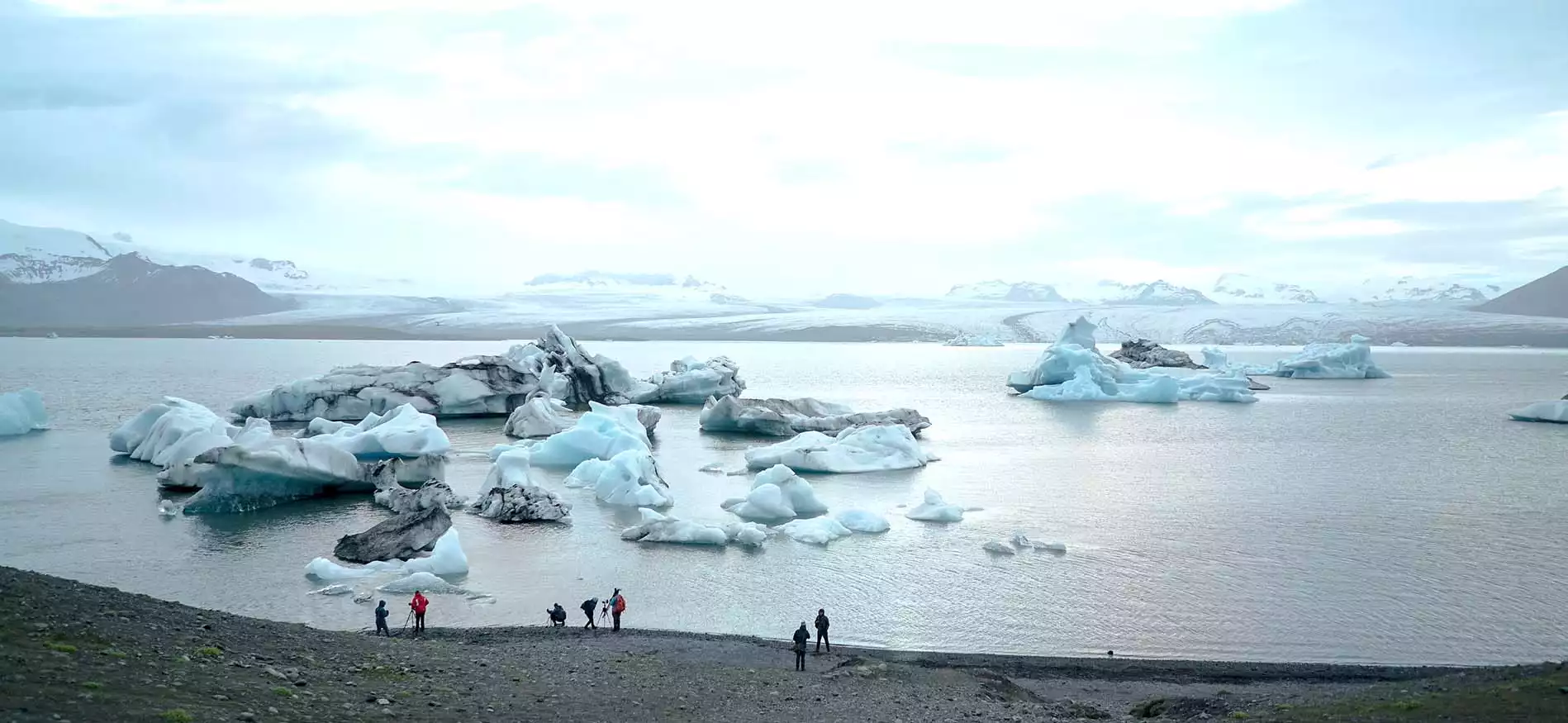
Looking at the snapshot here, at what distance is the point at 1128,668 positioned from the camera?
34.6 ft

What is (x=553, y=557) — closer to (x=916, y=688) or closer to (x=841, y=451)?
(x=916, y=688)

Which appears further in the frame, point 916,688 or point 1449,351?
point 1449,351

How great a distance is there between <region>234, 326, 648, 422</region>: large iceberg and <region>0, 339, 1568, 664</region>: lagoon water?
4208 millimetres

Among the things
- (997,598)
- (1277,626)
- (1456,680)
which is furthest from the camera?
(997,598)

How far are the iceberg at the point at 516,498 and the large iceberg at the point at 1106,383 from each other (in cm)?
3406

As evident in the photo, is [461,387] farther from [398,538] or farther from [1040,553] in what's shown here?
[1040,553]

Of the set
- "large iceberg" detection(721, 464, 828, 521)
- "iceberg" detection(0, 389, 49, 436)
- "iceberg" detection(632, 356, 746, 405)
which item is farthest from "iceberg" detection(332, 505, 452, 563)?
"iceberg" detection(632, 356, 746, 405)

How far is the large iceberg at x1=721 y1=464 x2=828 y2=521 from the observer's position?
18.4m

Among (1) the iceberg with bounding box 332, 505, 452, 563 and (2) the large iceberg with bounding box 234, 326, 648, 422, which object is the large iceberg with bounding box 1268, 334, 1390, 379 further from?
(1) the iceberg with bounding box 332, 505, 452, 563

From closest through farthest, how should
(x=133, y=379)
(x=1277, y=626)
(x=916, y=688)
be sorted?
(x=916, y=688) < (x=1277, y=626) < (x=133, y=379)

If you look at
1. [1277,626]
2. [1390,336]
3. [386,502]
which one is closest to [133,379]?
[386,502]

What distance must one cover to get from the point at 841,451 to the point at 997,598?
11669 millimetres

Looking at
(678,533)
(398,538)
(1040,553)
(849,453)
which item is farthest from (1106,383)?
(398,538)

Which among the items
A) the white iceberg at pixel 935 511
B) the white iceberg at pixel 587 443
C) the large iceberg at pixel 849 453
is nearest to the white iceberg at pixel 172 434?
the white iceberg at pixel 587 443
